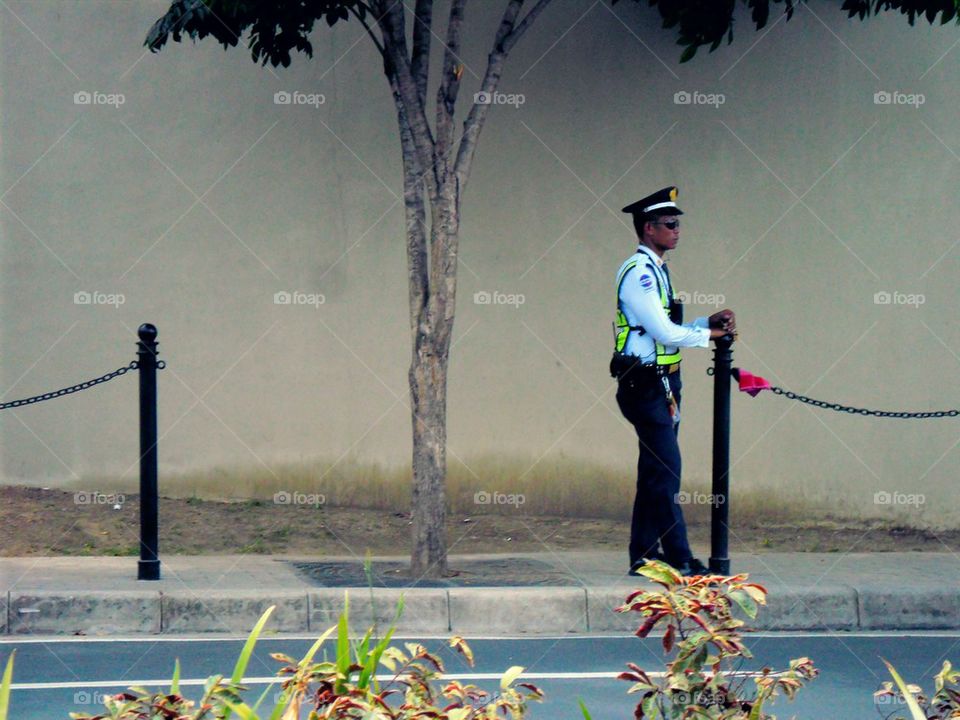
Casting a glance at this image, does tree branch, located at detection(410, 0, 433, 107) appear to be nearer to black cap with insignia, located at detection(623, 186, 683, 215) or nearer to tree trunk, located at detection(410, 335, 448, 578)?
black cap with insignia, located at detection(623, 186, 683, 215)

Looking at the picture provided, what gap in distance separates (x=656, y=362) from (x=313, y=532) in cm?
290

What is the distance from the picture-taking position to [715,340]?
292 inches

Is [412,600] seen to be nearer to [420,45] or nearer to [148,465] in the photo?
[148,465]

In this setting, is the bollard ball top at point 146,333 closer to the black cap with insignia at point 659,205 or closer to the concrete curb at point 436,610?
the concrete curb at point 436,610

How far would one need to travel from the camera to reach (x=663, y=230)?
742cm

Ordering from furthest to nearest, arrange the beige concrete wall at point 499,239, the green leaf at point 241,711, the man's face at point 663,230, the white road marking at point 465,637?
the beige concrete wall at point 499,239, the man's face at point 663,230, the white road marking at point 465,637, the green leaf at point 241,711

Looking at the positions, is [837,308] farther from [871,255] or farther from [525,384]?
[525,384]

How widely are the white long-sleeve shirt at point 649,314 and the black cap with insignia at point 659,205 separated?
21 centimetres

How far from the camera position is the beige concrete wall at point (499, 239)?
9344mm

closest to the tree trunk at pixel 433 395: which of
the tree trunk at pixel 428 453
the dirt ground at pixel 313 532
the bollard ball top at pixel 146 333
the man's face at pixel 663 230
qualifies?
the tree trunk at pixel 428 453

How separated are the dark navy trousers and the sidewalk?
0.31 metres

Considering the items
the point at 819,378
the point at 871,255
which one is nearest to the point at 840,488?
the point at 819,378

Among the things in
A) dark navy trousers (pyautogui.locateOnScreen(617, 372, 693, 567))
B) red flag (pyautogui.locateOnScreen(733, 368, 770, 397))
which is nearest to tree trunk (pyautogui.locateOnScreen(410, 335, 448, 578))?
dark navy trousers (pyautogui.locateOnScreen(617, 372, 693, 567))

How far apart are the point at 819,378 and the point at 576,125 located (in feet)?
7.79
